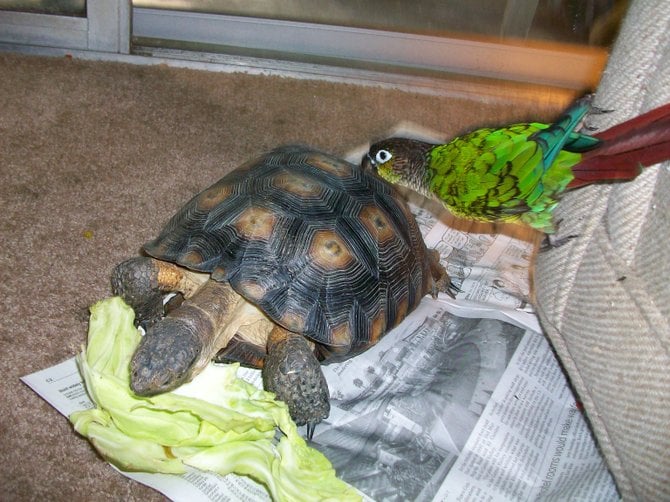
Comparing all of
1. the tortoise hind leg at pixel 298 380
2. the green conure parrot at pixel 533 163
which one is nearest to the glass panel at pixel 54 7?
the green conure parrot at pixel 533 163

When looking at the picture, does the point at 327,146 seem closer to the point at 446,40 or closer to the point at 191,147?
the point at 191,147

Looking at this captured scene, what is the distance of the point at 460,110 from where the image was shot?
2084 mm

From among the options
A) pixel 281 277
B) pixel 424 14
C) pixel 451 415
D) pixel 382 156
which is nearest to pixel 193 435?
pixel 281 277

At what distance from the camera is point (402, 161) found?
1.46 meters

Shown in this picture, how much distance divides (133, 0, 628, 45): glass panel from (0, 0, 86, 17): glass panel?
0.19 metres

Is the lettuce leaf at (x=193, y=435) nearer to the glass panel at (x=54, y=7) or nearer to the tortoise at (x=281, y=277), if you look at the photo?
the tortoise at (x=281, y=277)

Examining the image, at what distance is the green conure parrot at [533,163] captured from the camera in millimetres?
948

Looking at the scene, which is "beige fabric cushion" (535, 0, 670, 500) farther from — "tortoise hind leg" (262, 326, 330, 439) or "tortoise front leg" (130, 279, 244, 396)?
"tortoise front leg" (130, 279, 244, 396)

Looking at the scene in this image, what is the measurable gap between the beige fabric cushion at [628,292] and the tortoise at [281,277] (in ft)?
1.15

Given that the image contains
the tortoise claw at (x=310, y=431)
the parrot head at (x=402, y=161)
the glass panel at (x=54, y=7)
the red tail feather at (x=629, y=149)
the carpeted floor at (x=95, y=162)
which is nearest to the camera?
the red tail feather at (x=629, y=149)

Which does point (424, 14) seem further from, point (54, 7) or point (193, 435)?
point (193, 435)

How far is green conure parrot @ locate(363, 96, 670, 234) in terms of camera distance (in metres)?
0.95

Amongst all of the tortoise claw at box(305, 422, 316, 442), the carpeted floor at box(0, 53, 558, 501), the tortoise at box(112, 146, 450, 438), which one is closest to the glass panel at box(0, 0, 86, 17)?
the carpeted floor at box(0, 53, 558, 501)

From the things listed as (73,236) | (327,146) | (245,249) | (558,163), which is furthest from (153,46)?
(558,163)
